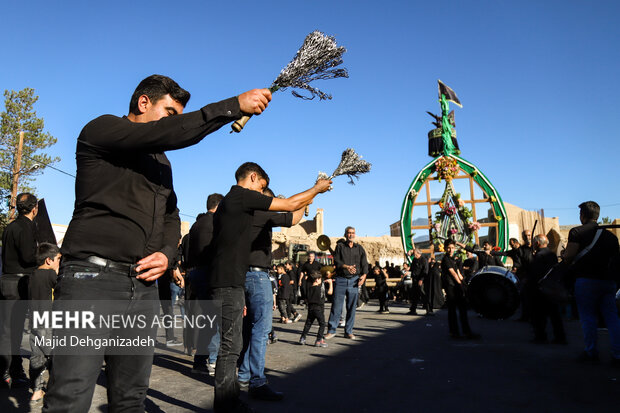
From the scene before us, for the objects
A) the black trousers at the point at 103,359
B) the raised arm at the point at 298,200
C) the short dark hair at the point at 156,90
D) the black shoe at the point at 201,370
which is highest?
the short dark hair at the point at 156,90

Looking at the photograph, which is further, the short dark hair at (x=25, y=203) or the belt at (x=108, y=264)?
the short dark hair at (x=25, y=203)

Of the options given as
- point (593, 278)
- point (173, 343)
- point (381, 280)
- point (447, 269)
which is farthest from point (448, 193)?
point (173, 343)

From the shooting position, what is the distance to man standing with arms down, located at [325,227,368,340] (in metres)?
8.81

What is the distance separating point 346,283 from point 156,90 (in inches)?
277

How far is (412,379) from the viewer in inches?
204

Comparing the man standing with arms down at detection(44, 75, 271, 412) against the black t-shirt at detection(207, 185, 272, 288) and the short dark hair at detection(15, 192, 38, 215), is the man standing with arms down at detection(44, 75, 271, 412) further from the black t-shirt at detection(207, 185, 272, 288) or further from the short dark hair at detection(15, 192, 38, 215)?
the short dark hair at detection(15, 192, 38, 215)

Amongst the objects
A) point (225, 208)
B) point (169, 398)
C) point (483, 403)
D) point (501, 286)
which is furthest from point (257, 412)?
point (501, 286)

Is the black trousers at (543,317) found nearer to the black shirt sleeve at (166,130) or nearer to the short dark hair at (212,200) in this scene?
the short dark hair at (212,200)

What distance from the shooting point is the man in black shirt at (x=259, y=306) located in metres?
4.46

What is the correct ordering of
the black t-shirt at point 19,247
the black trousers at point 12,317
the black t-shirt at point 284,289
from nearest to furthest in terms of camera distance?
the black trousers at point 12,317, the black t-shirt at point 19,247, the black t-shirt at point 284,289

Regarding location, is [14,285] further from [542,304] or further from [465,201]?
[465,201]

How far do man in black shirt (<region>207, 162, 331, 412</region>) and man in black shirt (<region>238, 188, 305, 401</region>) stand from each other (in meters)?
0.29

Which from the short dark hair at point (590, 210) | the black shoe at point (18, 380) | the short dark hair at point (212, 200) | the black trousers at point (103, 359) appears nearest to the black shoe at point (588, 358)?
the short dark hair at point (590, 210)

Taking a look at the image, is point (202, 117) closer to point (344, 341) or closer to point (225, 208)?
point (225, 208)
